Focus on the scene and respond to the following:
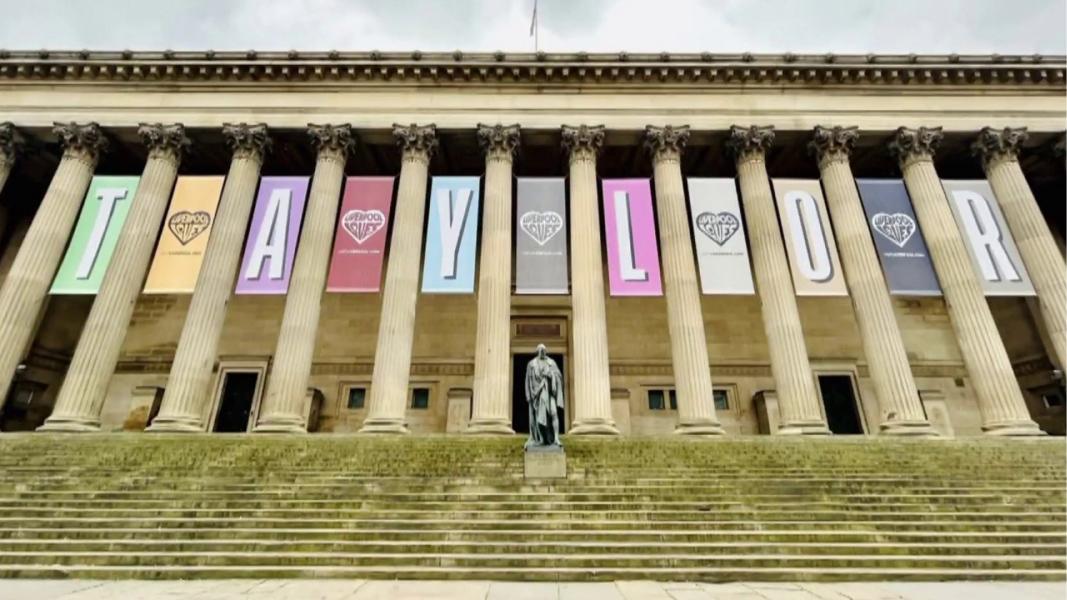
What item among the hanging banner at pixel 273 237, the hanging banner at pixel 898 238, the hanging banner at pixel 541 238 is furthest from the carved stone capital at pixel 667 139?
the hanging banner at pixel 273 237

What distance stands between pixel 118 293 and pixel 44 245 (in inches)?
132

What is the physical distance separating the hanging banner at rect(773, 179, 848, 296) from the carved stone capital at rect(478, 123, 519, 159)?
902 cm

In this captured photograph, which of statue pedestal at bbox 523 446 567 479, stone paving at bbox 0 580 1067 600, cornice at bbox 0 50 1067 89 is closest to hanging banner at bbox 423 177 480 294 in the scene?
cornice at bbox 0 50 1067 89

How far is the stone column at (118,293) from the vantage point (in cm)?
1495

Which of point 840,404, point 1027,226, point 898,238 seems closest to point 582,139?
point 898,238

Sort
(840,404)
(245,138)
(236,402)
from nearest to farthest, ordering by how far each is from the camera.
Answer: (245,138), (236,402), (840,404)

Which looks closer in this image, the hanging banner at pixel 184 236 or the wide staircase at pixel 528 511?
the wide staircase at pixel 528 511

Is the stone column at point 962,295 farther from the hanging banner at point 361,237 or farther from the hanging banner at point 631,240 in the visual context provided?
the hanging banner at point 361,237

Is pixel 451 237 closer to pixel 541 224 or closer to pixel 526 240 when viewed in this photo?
pixel 526 240

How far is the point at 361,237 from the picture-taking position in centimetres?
1700

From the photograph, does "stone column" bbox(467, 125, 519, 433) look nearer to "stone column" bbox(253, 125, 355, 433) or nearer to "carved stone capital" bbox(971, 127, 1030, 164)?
"stone column" bbox(253, 125, 355, 433)

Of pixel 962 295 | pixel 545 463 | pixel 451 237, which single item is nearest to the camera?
pixel 545 463

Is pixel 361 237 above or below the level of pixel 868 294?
above

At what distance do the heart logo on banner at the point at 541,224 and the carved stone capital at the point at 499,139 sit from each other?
2701 millimetres
